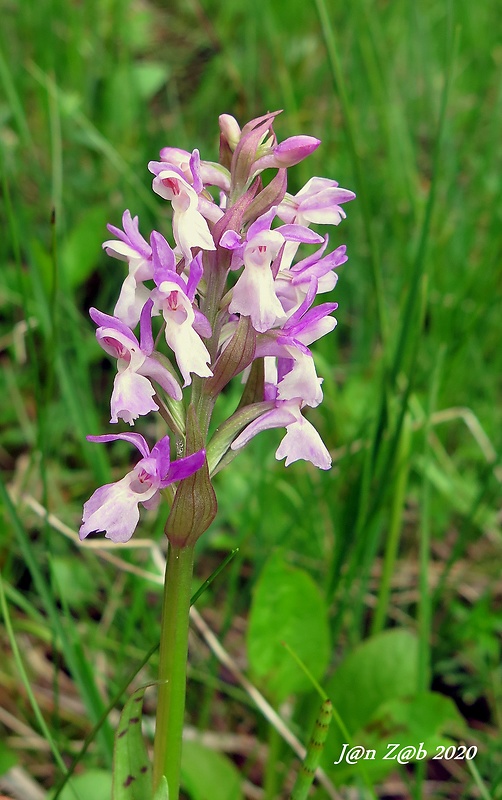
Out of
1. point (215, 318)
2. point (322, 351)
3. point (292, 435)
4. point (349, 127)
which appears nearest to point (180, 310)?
point (215, 318)

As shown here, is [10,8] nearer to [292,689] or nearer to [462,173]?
[462,173]

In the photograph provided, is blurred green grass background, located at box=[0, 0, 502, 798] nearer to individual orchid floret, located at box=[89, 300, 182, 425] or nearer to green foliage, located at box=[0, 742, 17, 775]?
green foliage, located at box=[0, 742, 17, 775]

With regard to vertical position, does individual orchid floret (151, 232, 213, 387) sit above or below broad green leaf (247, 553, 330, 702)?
above

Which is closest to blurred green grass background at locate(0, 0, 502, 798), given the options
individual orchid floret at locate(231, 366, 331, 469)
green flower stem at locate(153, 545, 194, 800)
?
green flower stem at locate(153, 545, 194, 800)

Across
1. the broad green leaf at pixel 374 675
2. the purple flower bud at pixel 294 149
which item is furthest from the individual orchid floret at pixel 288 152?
the broad green leaf at pixel 374 675

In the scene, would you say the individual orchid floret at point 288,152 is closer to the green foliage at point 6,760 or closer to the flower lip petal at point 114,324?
the flower lip petal at point 114,324
